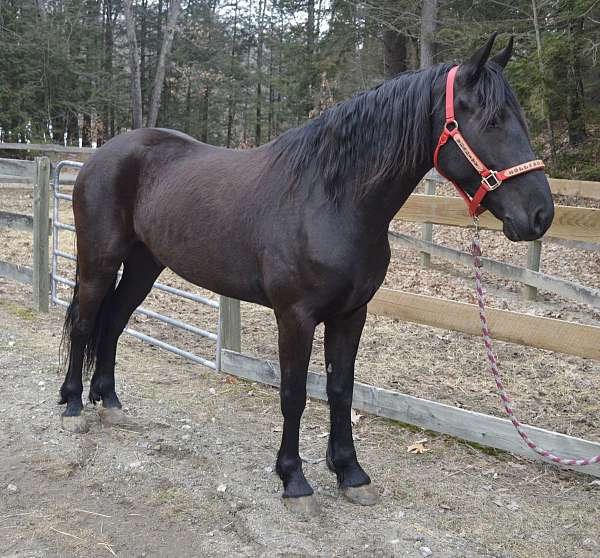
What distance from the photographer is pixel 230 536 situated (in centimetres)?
258

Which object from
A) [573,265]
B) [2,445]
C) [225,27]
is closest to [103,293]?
[2,445]

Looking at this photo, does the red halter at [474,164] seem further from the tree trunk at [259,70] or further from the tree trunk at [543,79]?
the tree trunk at [259,70]

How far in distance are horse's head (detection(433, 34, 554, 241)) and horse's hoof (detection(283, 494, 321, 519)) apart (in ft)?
4.77

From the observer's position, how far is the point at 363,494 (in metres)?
2.88

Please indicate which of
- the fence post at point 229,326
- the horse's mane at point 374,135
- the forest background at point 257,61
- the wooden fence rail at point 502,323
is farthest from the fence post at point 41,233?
the forest background at point 257,61

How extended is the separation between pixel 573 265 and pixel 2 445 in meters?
6.97

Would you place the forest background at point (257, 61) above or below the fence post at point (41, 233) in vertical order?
above

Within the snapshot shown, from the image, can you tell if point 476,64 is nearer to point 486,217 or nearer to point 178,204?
point 178,204

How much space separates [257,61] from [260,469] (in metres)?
27.5

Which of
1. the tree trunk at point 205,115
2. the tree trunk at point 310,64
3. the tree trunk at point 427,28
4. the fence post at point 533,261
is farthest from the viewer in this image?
the tree trunk at point 205,115

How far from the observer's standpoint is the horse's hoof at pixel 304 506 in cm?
276

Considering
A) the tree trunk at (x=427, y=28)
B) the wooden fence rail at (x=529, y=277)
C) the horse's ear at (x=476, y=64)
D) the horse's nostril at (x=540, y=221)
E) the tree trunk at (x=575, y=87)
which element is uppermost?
the tree trunk at (x=427, y=28)

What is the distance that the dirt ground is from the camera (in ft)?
8.42

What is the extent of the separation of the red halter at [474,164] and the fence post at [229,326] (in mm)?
2469
